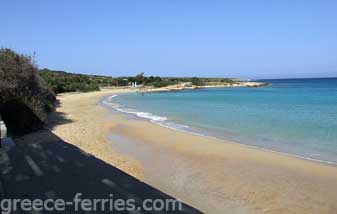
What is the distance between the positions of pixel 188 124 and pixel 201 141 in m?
4.99

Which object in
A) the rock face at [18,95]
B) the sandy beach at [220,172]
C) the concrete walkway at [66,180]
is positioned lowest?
the sandy beach at [220,172]

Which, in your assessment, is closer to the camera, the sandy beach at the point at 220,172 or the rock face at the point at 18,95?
the sandy beach at the point at 220,172

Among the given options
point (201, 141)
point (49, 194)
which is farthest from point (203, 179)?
point (201, 141)

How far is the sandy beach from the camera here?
18.1 feet

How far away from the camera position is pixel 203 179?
679 centimetres

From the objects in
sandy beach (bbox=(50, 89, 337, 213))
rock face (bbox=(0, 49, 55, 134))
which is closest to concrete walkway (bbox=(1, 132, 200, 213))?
sandy beach (bbox=(50, 89, 337, 213))

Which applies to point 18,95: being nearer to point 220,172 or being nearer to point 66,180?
point 220,172

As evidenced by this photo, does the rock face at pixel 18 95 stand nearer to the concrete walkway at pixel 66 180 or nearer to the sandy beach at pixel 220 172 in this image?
the sandy beach at pixel 220 172

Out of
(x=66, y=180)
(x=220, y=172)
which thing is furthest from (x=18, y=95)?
(x=66, y=180)

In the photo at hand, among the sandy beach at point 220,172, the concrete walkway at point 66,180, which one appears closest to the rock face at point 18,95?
the sandy beach at point 220,172

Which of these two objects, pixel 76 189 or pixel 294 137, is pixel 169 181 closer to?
pixel 76 189

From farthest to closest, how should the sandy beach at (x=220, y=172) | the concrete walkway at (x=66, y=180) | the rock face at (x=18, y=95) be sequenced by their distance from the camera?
the rock face at (x=18, y=95) < the sandy beach at (x=220, y=172) < the concrete walkway at (x=66, y=180)

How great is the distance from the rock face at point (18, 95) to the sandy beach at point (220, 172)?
1.23 meters

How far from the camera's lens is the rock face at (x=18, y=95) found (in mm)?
10547
